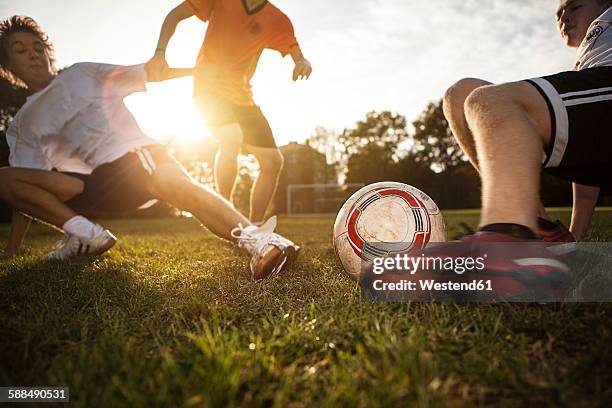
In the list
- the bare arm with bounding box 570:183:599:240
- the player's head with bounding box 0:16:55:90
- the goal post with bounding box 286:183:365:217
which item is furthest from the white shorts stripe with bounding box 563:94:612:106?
the goal post with bounding box 286:183:365:217

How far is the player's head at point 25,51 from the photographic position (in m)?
3.75

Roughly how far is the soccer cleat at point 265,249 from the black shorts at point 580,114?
1.60m

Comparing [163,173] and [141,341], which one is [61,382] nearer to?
[141,341]

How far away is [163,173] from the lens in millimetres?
3227

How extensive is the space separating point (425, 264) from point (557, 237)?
71 centimetres

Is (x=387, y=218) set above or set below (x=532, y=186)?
below

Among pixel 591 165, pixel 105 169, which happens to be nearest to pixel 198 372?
pixel 591 165

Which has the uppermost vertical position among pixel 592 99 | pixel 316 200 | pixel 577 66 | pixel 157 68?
pixel 157 68

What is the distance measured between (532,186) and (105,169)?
339cm

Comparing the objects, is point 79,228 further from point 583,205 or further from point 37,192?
point 583,205

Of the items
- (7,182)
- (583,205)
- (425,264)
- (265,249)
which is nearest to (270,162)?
(265,249)

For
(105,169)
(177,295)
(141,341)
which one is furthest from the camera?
(105,169)

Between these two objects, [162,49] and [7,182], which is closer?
[7,182]

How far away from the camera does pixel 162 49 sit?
3584 millimetres
